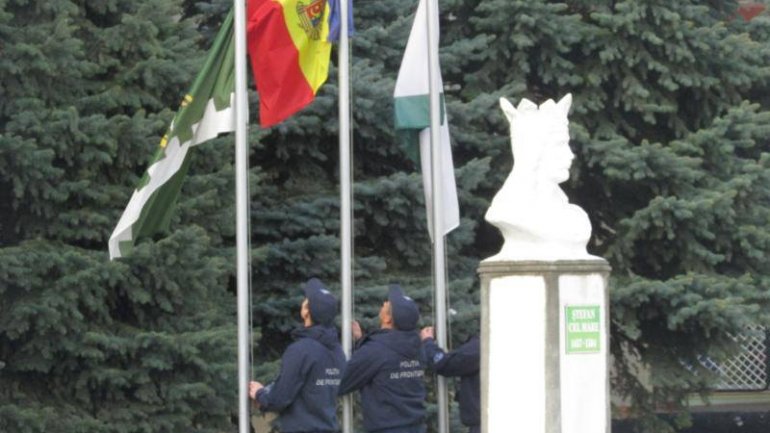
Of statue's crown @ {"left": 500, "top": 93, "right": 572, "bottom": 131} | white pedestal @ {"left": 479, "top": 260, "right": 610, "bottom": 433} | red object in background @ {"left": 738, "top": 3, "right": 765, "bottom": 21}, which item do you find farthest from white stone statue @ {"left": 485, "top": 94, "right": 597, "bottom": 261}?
red object in background @ {"left": 738, "top": 3, "right": 765, "bottom": 21}

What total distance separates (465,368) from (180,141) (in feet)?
8.41

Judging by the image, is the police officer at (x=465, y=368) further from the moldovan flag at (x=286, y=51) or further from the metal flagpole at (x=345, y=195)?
the moldovan flag at (x=286, y=51)

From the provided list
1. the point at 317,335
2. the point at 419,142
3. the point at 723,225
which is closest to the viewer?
the point at 317,335

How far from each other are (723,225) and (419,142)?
3187mm

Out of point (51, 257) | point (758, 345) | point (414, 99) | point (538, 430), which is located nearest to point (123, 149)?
point (51, 257)

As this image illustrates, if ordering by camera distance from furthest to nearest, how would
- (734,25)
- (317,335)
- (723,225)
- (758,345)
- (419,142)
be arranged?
(758,345), (734,25), (723,225), (419,142), (317,335)

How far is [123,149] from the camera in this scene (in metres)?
13.0

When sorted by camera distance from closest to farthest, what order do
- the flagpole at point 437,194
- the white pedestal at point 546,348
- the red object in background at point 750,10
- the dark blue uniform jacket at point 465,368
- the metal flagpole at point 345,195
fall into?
the white pedestal at point 546,348
the dark blue uniform jacket at point 465,368
the metal flagpole at point 345,195
the flagpole at point 437,194
the red object in background at point 750,10

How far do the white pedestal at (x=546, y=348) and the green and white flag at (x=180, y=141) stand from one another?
2698 mm

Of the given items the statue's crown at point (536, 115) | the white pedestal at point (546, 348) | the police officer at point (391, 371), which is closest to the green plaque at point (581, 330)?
the white pedestal at point (546, 348)

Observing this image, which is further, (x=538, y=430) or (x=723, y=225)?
(x=723, y=225)

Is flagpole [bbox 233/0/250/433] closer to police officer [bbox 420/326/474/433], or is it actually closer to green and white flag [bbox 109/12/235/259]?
green and white flag [bbox 109/12/235/259]

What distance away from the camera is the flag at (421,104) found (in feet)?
43.7

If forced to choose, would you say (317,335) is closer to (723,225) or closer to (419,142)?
(419,142)
